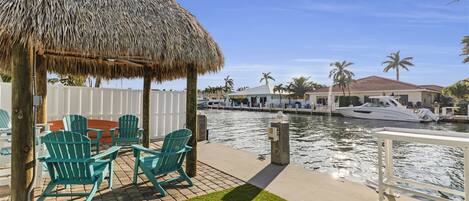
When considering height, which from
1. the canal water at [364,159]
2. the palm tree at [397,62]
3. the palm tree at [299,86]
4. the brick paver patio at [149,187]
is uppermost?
the palm tree at [397,62]

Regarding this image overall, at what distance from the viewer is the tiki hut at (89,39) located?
10.1ft

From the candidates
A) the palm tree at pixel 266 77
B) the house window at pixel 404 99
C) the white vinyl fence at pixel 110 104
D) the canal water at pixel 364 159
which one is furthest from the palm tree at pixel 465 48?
the palm tree at pixel 266 77

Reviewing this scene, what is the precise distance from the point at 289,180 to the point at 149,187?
7.59ft

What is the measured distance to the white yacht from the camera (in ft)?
71.8

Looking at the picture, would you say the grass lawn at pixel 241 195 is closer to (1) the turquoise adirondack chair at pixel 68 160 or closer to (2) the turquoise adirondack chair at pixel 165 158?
(2) the turquoise adirondack chair at pixel 165 158

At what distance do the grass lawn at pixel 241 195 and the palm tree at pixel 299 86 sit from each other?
1688 inches

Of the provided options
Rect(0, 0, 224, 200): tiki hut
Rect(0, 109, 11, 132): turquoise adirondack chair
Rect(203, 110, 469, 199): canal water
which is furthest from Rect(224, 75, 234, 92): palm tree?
Rect(0, 109, 11, 132): turquoise adirondack chair

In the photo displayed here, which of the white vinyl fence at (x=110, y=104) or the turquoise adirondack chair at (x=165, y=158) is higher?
the white vinyl fence at (x=110, y=104)

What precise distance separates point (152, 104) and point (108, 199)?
5498 millimetres

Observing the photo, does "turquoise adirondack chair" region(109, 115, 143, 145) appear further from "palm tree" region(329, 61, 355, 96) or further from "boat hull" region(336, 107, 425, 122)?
"palm tree" region(329, 61, 355, 96)

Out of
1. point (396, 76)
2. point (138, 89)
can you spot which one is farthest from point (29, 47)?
point (396, 76)

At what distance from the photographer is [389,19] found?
15219 millimetres

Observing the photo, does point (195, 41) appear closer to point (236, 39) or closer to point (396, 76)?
point (236, 39)

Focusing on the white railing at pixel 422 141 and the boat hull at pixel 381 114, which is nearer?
the white railing at pixel 422 141
